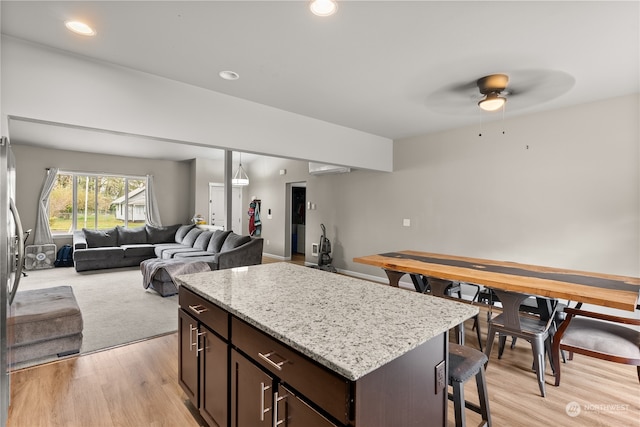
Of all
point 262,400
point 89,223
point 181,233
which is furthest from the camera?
point 89,223

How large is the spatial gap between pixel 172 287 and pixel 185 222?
182 inches

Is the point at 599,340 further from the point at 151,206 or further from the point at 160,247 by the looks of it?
the point at 151,206

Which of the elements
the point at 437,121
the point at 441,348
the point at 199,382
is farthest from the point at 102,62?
the point at 437,121

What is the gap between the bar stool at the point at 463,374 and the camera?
4.52 ft

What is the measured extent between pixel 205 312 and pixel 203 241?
4749 millimetres

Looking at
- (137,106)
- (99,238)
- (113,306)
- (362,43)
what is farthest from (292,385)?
(99,238)

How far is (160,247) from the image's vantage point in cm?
649

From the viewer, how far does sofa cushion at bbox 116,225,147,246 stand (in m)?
6.86

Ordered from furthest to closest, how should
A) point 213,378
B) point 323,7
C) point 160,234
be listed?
point 160,234 < point 323,7 < point 213,378

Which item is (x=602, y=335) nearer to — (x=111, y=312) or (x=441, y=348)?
(x=441, y=348)

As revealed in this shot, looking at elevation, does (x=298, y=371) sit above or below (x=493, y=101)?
below

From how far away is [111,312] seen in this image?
364 cm

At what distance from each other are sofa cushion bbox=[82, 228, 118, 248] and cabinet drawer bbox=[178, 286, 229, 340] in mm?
5884

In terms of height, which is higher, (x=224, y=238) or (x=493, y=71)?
(x=493, y=71)
